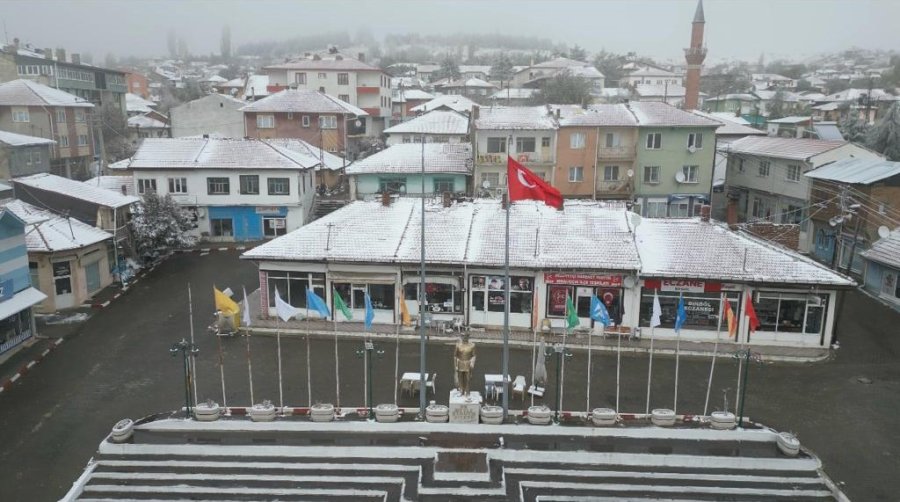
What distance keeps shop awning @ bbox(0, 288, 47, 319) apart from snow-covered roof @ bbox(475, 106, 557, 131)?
22943mm

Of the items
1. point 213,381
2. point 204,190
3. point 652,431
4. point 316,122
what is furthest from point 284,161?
point 652,431

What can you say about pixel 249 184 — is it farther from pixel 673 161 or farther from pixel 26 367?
pixel 673 161

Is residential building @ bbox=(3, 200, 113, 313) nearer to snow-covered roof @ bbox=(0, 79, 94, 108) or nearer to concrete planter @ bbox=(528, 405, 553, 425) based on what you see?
concrete planter @ bbox=(528, 405, 553, 425)

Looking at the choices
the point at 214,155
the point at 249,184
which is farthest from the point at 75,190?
the point at 249,184

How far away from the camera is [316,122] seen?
167 ft

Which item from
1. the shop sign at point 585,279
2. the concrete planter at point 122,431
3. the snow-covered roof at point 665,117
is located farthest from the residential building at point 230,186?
the concrete planter at point 122,431

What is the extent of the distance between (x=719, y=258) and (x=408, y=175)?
19.6 m

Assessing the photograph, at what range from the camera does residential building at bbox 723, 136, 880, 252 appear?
1380 inches

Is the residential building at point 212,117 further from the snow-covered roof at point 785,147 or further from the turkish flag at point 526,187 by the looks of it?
the turkish flag at point 526,187

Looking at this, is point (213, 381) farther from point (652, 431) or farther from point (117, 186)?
point (117, 186)

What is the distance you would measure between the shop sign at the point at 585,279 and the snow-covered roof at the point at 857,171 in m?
15.5

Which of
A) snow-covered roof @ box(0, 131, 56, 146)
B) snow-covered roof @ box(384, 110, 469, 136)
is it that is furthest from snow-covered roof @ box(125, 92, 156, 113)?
snow-covered roof @ box(384, 110, 469, 136)

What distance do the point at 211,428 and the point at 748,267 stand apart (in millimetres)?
17357

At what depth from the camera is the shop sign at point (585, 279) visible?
75.3ft
